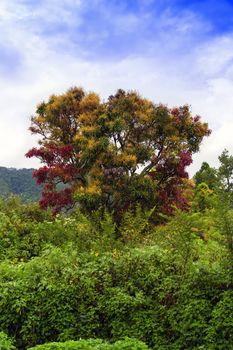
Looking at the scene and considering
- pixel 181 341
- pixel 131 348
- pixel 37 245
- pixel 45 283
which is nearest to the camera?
pixel 131 348

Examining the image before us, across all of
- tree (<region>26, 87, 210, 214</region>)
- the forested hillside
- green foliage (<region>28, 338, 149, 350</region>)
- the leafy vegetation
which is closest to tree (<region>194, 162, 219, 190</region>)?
the forested hillside

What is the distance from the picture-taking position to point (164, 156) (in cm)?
2084

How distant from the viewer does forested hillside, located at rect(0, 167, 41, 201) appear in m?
60.8

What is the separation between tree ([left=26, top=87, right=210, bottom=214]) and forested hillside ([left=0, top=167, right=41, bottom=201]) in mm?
36751

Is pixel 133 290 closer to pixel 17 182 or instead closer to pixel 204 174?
pixel 204 174

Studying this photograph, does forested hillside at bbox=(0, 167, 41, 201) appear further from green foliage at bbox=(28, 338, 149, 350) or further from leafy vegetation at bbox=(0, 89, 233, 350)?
green foliage at bbox=(28, 338, 149, 350)

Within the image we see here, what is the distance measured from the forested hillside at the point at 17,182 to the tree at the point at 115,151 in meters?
36.8

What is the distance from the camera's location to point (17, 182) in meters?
66.5

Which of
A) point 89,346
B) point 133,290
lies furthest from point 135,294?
point 89,346

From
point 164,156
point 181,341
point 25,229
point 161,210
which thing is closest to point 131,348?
point 181,341

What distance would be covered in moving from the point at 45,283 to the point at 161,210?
1223 centimetres

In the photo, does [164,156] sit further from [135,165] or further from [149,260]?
[149,260]

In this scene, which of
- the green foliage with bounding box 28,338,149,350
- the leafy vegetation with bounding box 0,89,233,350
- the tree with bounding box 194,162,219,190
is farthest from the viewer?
the tree with bounding box 194,162,219,190

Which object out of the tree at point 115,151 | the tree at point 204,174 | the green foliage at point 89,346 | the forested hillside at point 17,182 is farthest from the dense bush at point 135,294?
the forested hillside at point 17,182
